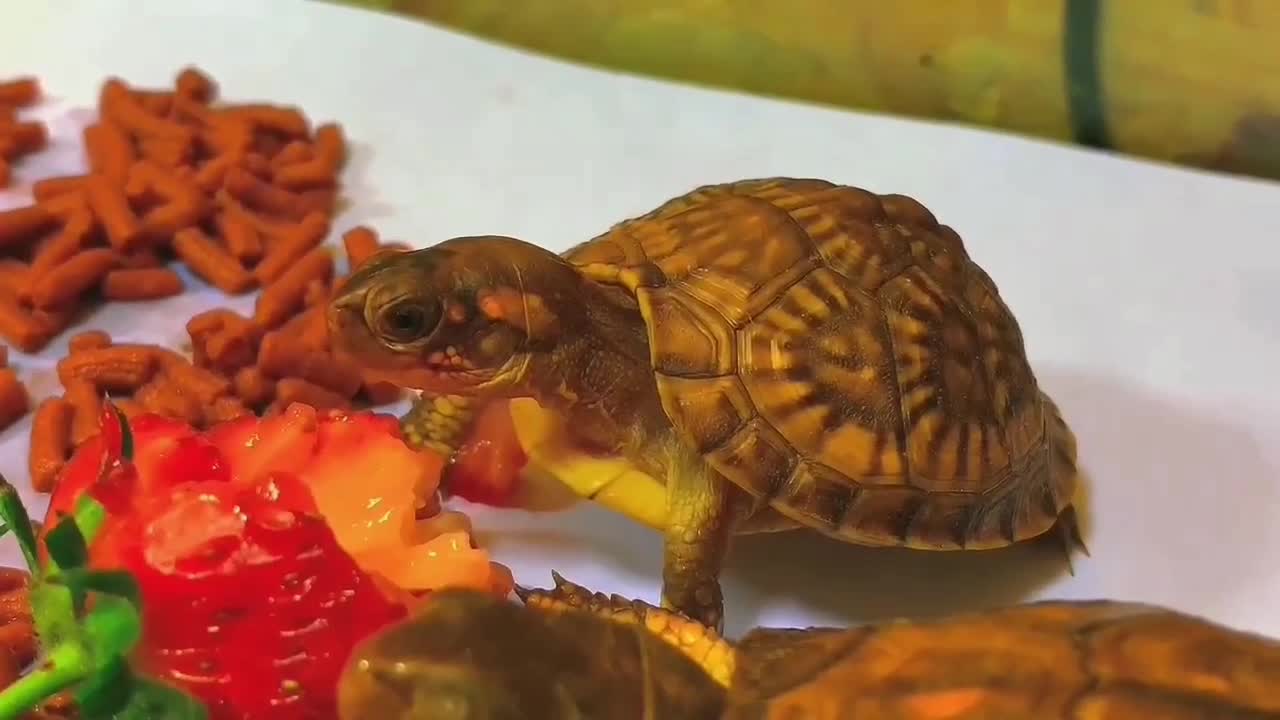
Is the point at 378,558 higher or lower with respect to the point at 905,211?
lower

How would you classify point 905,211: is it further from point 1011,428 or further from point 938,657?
point 938,657

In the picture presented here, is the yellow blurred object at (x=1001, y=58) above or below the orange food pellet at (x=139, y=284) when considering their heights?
above

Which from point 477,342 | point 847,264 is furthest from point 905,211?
point 477,342

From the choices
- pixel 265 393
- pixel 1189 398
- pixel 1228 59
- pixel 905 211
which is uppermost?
pixel 1228 59

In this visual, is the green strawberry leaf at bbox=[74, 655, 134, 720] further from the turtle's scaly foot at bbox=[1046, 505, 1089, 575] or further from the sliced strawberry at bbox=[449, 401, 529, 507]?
the turtle's scaly foot at bbox=[1046, 505, 1089, 575]

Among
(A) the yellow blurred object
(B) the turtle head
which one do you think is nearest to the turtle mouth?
(B) the turtle head

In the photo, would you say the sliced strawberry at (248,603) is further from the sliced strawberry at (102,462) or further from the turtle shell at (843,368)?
the turtle shell at (843,368)

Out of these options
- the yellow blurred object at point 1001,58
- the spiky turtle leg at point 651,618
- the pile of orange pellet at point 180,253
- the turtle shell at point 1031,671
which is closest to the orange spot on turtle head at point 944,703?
the turtle shell at point 1031,671
